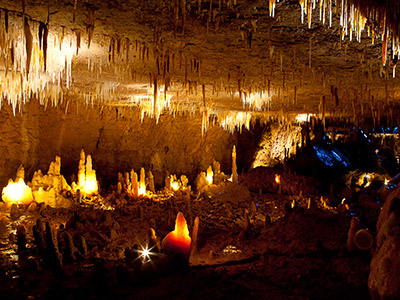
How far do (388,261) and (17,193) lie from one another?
30.0 feet

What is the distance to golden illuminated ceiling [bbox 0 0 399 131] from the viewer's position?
3.96 metres

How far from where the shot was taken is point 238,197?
12.7 m

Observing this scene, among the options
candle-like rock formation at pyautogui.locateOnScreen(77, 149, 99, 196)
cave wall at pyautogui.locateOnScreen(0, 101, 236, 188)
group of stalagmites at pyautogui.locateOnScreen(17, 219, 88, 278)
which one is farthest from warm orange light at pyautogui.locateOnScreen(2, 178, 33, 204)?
group of stalagmites at pyautogui.locateOnScreen(17, 219, 88, 278)

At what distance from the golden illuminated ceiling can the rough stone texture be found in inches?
83.2

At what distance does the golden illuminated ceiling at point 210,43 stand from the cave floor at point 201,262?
10.8 feet

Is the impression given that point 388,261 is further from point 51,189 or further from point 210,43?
point 51,189

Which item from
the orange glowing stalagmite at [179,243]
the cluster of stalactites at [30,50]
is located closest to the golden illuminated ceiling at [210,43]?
the cluster of stalactites at [30,50]

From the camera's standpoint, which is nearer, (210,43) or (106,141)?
(210,43)

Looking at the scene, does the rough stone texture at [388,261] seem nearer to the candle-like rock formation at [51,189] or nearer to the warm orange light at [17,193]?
the candle-like rock formation at [51,189]

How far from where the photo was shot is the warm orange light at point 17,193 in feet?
29.6

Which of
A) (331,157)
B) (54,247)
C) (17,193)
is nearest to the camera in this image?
(54,247)

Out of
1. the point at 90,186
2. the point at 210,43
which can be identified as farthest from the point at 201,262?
the point at 90,186

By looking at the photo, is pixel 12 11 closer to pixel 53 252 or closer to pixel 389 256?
pixel 53 252

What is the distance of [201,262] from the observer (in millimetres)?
6520
